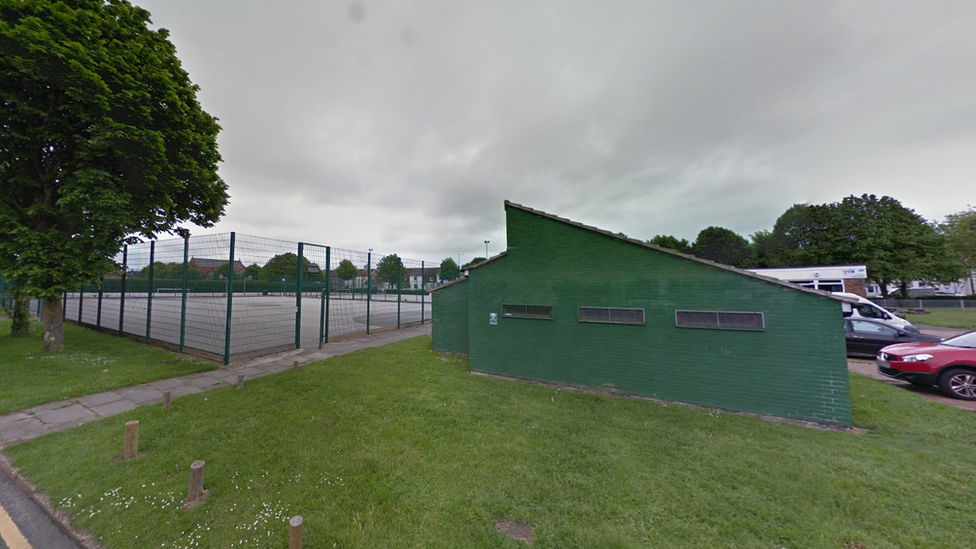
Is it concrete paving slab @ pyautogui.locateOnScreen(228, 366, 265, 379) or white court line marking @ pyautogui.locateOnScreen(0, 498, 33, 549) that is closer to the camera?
white court line marking @ pyautogui.locateOnScreen(0, 498, 33, 549)

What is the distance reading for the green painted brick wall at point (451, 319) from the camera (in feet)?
A: 32.6

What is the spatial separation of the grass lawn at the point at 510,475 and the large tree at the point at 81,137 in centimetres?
676

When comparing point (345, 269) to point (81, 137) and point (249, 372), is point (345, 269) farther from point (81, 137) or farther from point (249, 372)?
point (81, 137)

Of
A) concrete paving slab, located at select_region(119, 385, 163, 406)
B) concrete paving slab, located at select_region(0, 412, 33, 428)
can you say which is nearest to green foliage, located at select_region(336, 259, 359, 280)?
concrete paving slab, located at select_region(119, 385, 163, 406)

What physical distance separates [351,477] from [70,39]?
11.8 m

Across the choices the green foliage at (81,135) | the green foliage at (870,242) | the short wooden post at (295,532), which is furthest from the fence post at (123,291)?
the green foliage at (870,242)

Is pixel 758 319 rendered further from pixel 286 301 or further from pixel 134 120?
pixel 134 120

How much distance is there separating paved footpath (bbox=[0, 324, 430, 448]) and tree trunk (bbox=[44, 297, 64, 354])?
19.1ft

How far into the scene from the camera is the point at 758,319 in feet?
17.4

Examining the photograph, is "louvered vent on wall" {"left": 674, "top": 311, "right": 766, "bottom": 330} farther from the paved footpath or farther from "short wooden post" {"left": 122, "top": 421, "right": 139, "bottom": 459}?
the paved footpath

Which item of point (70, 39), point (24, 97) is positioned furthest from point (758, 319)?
point (24, 97)

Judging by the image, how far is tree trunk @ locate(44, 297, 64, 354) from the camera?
882 cm

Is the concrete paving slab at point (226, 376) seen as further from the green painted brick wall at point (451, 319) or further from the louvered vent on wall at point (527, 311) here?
the louvered vent on wall at point (527, 311)

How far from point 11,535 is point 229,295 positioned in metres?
6.05
